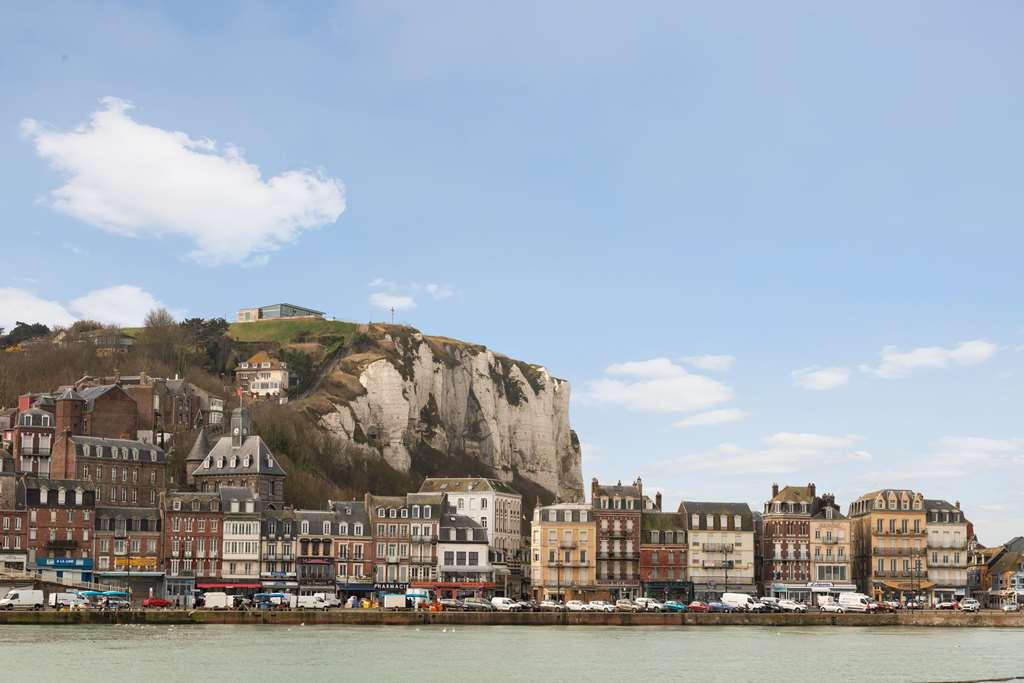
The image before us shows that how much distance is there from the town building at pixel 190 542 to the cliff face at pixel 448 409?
39161 mm

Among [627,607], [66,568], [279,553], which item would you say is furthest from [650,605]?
[66,568]

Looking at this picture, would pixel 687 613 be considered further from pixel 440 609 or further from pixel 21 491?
pixel 21 491

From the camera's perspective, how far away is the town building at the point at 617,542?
10306 centimetres

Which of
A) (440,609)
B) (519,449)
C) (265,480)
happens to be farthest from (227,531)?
(519,449)

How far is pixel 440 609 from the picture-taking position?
8894cm

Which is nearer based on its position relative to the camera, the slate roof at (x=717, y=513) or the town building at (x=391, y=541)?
the town building at (x=391, y=541)

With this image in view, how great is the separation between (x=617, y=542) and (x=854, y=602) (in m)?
17.4

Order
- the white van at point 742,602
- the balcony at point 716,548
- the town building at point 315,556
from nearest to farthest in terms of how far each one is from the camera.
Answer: the white van at point 742,602 → the town building at point 315,556 → the balcony at point 716,548

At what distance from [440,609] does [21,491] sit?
28.2 metres

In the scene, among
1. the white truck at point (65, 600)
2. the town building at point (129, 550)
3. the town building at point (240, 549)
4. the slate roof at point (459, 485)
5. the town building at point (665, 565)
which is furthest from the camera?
the slate roof at point (459, 485)

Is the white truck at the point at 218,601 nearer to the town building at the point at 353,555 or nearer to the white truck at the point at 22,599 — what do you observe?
the white truck at the point at 22,599

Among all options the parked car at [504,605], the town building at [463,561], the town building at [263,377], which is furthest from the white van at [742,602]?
the town building at [263,377]

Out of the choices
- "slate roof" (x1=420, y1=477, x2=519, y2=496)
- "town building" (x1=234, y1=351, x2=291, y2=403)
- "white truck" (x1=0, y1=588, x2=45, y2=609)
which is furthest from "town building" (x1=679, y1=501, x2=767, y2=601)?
"town building" (x1=234, y1=351, x2=291, y2=403)

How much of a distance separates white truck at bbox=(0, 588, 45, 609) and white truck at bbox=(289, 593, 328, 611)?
47.4 ft
